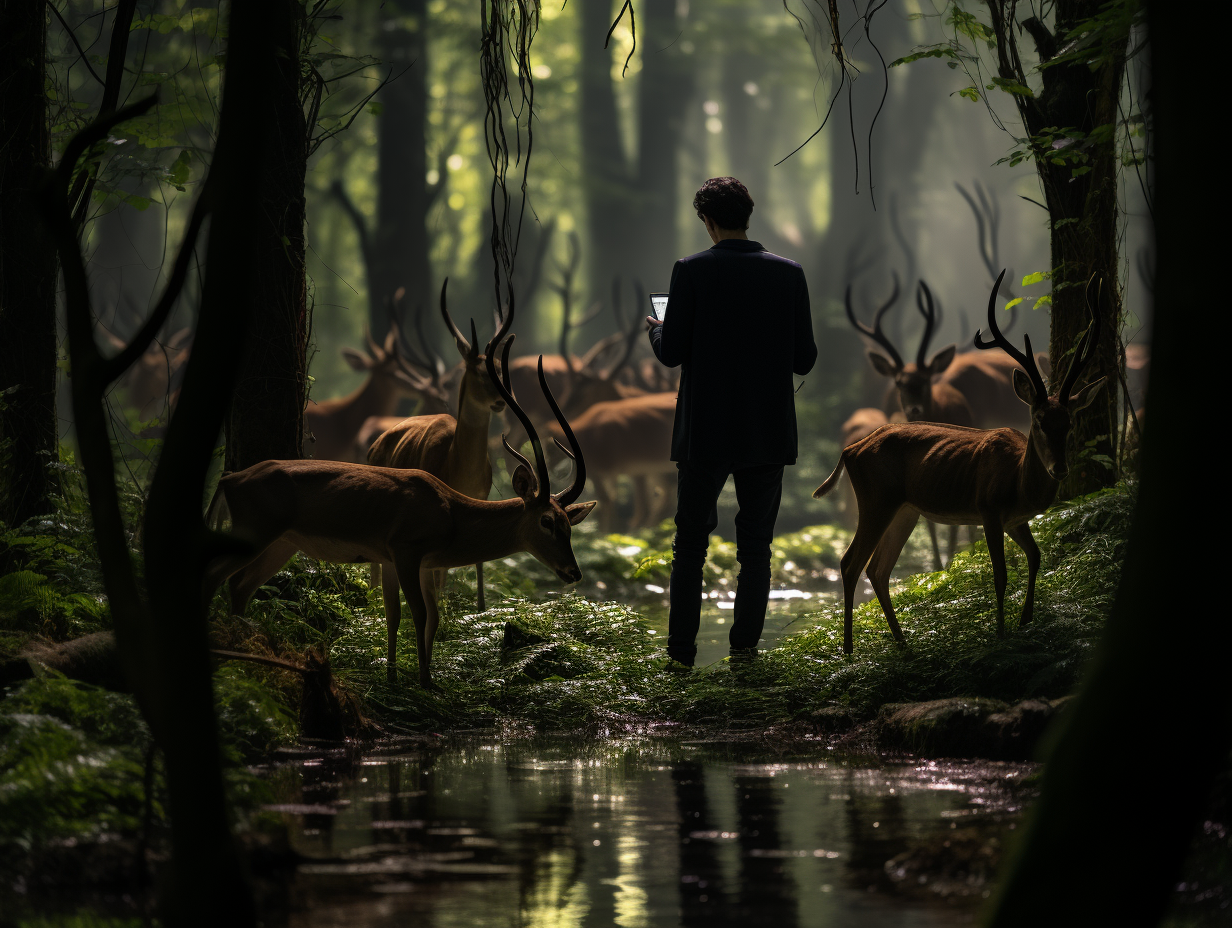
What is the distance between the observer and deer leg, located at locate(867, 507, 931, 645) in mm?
7023

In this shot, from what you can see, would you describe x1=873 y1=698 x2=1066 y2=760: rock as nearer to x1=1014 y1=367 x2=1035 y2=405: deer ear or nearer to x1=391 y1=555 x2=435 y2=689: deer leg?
x1=1014 y1=367 x2=1035 y2=405: deer ear

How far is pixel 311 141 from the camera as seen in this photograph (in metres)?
7.65

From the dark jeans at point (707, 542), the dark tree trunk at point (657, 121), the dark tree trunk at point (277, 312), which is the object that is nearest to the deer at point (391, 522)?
the dark jeans at point (707, 542)

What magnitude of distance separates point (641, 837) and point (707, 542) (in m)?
2.84

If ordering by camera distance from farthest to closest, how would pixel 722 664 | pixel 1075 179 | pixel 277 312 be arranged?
pixel 1075 179, pixel 277 312, pixel 722 664

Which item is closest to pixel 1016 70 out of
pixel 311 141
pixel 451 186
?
pixel 311 141

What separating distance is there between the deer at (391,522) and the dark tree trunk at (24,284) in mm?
1433

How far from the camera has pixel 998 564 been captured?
6.39 meters

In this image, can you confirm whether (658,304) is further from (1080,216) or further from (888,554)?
(1080,216)

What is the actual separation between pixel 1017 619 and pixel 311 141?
4523mm

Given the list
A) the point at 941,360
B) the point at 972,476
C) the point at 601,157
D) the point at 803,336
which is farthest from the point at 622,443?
the point at 601,157

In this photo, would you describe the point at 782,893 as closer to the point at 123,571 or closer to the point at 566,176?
the point at 123,571

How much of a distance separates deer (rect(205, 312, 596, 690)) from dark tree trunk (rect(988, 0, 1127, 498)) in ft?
10.4

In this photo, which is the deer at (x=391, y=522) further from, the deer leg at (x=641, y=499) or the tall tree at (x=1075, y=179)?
the deer leg at (x=641, y=499)
